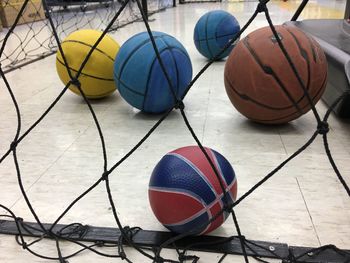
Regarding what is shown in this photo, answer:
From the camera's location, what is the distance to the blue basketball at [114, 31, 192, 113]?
5.55 ft

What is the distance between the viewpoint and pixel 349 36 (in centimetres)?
225

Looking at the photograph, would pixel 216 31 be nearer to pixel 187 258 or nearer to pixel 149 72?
pixel 149 72

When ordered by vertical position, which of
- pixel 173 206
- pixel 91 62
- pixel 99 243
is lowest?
pixel 99 243

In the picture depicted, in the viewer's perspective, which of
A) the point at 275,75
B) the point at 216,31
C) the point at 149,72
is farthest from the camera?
the point at 216,31

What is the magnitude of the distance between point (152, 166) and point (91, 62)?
2.77 feet

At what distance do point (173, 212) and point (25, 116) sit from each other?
129cm

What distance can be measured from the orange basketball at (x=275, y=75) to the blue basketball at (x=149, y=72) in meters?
0.28

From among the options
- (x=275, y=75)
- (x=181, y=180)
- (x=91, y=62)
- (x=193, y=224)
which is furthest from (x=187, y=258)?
(x=91, y=62)

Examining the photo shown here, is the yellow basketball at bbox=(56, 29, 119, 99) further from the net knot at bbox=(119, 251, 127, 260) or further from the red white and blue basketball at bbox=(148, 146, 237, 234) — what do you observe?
the net knot at bbox=(119, 251, 127, 260)

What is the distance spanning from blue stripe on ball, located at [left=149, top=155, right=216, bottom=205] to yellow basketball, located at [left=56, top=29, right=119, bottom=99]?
1.12 m

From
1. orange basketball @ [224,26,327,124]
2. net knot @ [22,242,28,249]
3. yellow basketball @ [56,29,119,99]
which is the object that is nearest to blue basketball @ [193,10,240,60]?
yellow basketball @ [56,29,119,99]

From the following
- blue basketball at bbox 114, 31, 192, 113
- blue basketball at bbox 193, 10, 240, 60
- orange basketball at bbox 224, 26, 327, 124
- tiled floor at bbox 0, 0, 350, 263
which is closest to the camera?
tiled floor at bbox 0, 0, 350, 263

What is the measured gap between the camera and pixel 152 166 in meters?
1.39

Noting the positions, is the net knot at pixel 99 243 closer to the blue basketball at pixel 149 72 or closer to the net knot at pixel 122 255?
the net knot at pixel 122 255
